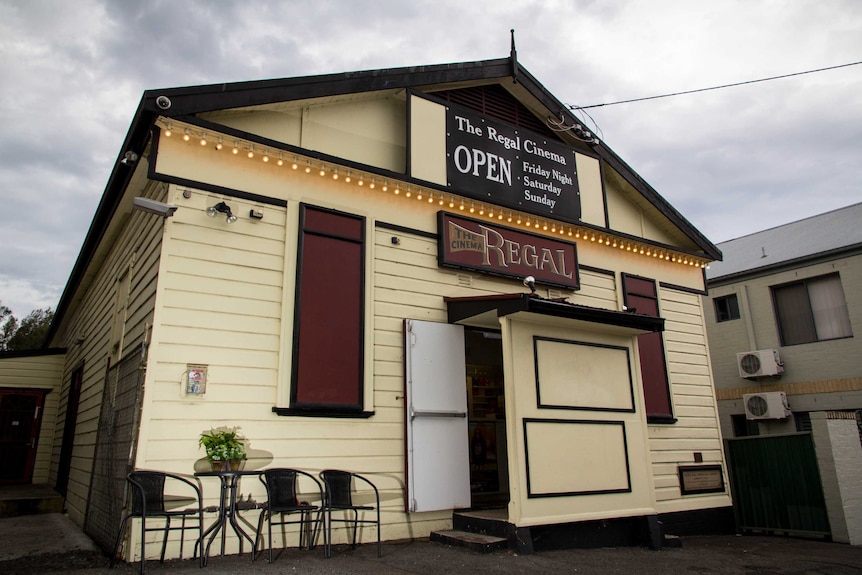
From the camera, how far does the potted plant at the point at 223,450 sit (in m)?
5.08

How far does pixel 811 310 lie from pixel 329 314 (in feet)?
40.7

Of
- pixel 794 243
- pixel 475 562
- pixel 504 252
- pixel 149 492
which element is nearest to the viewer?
pixel 149 492

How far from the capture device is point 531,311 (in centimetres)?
636

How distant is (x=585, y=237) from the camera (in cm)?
932

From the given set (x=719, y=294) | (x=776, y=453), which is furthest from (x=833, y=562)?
(x=719, y=294)

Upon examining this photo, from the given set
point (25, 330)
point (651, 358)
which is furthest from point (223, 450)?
point (25, 330)

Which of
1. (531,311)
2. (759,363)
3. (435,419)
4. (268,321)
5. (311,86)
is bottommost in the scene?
(435,419)

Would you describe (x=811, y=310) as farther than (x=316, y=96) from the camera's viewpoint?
Yes

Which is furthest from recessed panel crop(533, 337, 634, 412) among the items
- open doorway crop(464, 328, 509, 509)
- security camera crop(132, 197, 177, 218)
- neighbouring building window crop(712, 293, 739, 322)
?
neighbouring building window crop(712, 293, 739, 322)

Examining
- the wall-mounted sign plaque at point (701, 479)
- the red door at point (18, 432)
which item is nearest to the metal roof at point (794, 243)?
the wall-mounted sign plaque at point (701, 479)

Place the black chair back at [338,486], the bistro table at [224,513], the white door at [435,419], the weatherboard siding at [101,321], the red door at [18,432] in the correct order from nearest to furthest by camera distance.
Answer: the bistro table at [224,513]
the black chair back at [338,486]
the weatherboard siding at [101,321]
the white door at [435,419]
the red door at [18,432]

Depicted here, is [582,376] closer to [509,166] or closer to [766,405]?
[509,166]

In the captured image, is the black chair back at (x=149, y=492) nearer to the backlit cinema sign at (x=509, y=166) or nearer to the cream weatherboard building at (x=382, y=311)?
the cream weatherboard building at (x=382, y=311)

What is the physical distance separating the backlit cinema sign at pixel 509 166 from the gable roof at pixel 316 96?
0.59m
